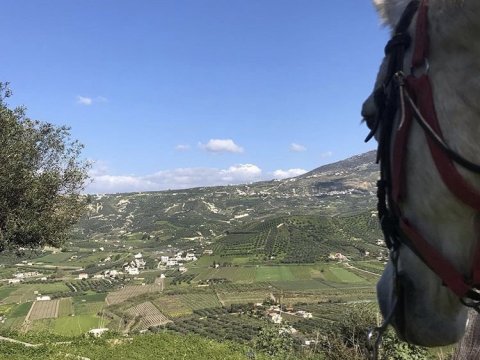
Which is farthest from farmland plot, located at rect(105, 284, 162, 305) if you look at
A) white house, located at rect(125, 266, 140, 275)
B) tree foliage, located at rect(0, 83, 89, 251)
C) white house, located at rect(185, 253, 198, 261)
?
tree foliage, located at rect(0, 83, 89, 251)

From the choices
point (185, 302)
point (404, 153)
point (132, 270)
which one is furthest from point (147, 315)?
point (404, 153)

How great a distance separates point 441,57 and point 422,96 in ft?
0.37

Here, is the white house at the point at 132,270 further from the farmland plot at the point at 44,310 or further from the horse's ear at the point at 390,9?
the horse's ear at the point at 390,9

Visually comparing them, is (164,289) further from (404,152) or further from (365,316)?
(404,152)

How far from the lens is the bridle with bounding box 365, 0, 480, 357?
3.63 ft

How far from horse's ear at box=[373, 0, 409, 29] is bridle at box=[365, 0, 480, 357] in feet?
0.35

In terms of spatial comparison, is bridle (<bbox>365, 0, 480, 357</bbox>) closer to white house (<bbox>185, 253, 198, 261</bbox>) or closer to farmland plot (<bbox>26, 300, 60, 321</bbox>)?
farmland plot (<bbox>26, 300, 60, 321</bbox>)

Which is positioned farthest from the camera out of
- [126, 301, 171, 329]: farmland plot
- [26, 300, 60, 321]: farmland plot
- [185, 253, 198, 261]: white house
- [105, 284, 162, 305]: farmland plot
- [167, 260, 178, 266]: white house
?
[185, 253, 198, 261]: white house

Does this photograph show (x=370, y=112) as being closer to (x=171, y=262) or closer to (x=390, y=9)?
(x=390, y=9)

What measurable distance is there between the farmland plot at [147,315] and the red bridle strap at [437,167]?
46458mm

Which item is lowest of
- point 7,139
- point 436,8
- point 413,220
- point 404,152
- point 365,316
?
point 365,316

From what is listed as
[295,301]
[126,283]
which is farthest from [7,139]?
[126,283]

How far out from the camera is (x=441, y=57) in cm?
115

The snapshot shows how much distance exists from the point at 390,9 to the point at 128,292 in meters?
81.6
